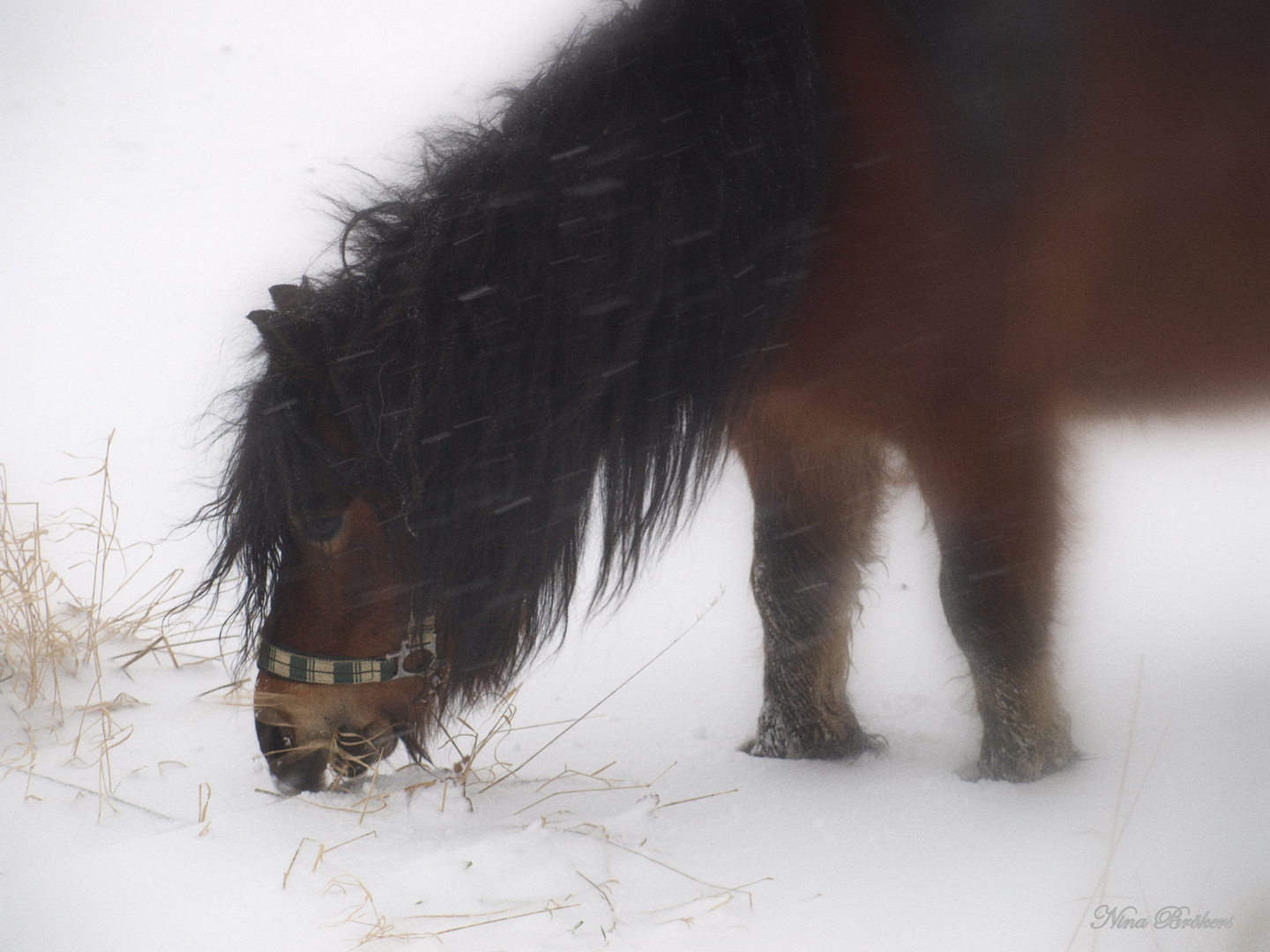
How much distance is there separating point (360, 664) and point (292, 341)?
1.59 ft

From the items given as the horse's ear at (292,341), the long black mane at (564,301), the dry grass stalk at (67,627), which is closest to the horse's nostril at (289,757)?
the dry grass stalk at (67,627)

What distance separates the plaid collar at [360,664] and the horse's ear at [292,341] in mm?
394

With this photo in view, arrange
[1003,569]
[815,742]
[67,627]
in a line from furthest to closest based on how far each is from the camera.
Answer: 1. [67,627]
2. [815,742]
3. [1003,569]

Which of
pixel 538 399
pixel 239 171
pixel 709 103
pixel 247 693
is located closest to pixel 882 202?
pixel 709 103

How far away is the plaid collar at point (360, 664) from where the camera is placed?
→ 1136 mm

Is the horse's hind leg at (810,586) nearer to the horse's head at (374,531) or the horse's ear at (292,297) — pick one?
the horse's head at (374,531)

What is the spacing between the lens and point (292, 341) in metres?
1.06

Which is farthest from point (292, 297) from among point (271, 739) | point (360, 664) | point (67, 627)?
point (67, 627)

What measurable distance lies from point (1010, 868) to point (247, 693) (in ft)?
4.50

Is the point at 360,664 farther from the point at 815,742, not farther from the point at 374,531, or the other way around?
the point at 815,742

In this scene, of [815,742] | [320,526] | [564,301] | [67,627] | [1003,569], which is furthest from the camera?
[67,627]

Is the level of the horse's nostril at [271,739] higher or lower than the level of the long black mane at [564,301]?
lower

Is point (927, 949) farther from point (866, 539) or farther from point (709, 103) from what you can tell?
point (709, 103)

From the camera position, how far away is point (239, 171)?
277 cm
